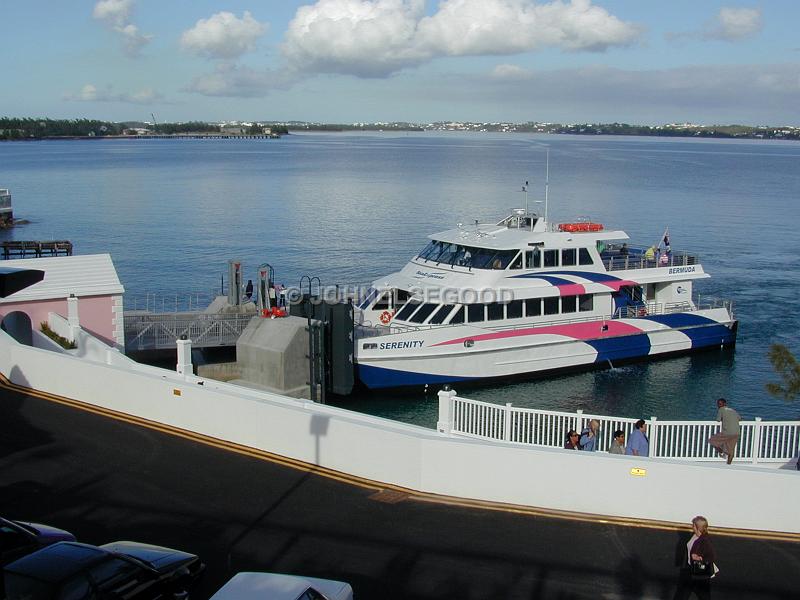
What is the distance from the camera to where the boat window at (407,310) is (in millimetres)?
27266

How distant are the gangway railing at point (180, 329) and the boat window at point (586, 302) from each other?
11024 mm

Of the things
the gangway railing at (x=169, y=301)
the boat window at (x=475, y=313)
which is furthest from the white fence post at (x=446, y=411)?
the gangway railing at (x=169, y=301)

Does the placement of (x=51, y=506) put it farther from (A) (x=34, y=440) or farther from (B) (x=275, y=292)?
(B) (x=275, y=292)

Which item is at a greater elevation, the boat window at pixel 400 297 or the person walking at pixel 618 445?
the person walking at pixel 618 445

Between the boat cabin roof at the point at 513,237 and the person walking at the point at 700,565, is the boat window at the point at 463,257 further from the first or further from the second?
the person walking at the point at 700,565

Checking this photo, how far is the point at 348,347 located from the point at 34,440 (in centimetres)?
1192

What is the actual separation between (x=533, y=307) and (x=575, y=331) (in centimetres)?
183

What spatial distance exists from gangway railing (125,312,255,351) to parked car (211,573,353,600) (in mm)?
19786

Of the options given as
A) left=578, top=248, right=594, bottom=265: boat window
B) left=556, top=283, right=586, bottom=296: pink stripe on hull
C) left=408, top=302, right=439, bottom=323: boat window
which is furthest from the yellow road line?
left=578, top=248, right=594, bottom=265: boat window

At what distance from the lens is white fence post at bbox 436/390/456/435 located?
13.9 metres

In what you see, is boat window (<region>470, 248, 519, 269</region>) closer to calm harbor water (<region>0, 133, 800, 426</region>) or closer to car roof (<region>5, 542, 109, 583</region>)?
calm harbor water (<region>0, 133, 800, 426</region>)

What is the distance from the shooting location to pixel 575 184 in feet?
375

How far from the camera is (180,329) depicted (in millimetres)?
28375

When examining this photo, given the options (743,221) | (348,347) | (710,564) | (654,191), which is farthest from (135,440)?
(654,191)
